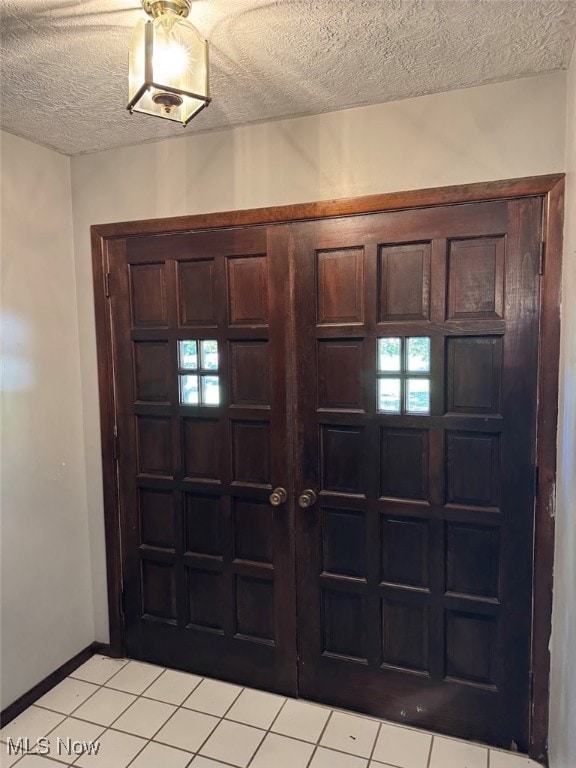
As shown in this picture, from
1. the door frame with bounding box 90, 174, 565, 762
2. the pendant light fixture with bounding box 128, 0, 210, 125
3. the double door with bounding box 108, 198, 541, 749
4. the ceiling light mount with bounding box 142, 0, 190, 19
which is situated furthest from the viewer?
the double door with bounding box 108, 198, 541, 749

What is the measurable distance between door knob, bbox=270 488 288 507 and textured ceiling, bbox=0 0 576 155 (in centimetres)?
146

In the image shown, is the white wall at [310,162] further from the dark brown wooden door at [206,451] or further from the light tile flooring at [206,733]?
the light tile flooring at [206,733]

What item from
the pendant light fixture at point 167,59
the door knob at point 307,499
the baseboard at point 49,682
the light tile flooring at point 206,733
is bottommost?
the light tile flooring at point 206,733

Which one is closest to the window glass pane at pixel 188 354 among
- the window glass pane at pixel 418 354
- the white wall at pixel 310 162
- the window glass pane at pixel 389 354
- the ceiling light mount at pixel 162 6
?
the white wall at pixel 310 162

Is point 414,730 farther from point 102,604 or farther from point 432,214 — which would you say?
point 432,214

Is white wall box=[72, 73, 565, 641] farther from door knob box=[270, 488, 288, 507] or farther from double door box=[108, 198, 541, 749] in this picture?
door knob box=[270, 488, 288, 507]

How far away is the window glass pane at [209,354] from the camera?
204 cm

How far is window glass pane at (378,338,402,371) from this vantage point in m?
1.80

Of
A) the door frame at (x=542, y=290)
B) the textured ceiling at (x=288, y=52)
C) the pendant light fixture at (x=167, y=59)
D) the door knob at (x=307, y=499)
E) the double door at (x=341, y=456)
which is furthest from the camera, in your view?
the door knob at (x=307, y=499)

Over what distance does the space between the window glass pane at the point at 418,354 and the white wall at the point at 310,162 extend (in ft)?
1.80

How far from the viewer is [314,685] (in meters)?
2.03

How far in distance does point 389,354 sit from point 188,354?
2.78ft

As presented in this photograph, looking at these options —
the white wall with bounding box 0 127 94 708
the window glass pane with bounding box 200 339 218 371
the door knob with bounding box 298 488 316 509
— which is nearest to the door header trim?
the white wall with bounding box 0 127 94 708

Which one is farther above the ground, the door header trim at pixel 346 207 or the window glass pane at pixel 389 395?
the door header trim at pixel 346 207
